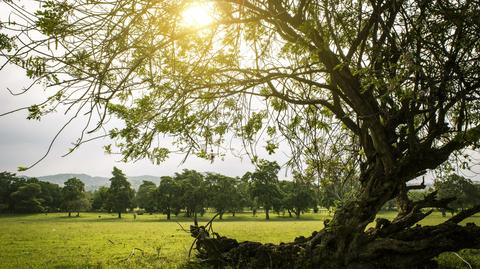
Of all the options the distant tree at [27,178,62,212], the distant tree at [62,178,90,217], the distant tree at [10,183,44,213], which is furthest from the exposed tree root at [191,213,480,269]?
the distant tree at [27,178,62,212]

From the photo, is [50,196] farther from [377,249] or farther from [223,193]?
[377,249]

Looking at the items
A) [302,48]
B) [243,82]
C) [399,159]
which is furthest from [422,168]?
[243,82]

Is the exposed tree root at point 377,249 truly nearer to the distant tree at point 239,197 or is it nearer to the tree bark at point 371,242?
the tree bark at point 371,242

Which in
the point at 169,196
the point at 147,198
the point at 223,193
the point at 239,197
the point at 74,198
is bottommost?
the point at 239,197

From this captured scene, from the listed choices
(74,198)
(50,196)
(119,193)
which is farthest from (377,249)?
(50,196)

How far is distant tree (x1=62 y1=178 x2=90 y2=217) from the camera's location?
93.2 metres

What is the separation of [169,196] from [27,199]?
138ft

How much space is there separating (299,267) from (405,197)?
3.67 meters

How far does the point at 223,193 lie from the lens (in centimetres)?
8281

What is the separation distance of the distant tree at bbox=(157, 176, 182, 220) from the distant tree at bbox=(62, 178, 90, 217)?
2305cm

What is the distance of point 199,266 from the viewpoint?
10164 mm

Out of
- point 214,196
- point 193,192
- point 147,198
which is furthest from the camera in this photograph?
point 147,198

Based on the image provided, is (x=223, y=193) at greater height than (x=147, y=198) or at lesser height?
greater

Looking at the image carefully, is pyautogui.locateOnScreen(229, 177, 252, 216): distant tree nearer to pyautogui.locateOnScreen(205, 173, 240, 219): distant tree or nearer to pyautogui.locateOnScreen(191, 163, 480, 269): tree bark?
pyautogui.locateOnScreen(205, 173, 240, 219): distant tree
